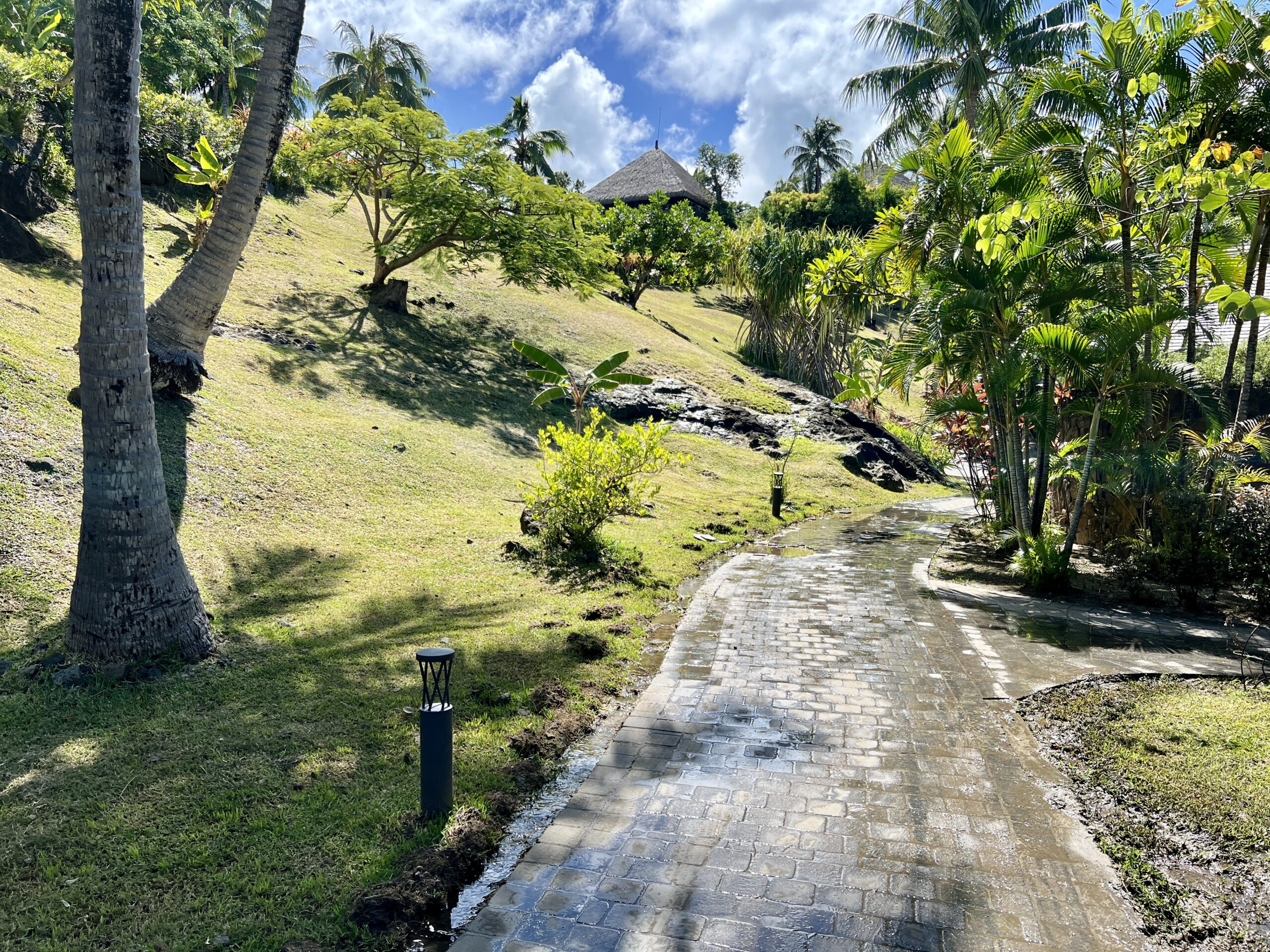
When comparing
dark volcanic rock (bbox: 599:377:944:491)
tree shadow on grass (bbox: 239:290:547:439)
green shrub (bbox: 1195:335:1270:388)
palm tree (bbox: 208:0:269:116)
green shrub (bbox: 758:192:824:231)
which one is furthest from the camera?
green shrub (bbox: 758:192:824:231)

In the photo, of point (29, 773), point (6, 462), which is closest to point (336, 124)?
point (6, 462)

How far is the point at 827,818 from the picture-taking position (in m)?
4.34

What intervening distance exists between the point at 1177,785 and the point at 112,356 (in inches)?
299

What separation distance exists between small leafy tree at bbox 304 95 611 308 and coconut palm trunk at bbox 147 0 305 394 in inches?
459

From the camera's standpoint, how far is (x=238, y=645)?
20.3 ft

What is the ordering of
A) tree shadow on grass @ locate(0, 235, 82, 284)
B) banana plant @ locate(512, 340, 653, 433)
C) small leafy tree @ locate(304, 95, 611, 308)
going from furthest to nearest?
small leafy tree @ locate(304, 95, 611, 308) → tree shadow on grass @ locate(0, 235, 82, 284) → banana plant @ locate(512, 340, 653, 433)

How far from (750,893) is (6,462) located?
26.3ft

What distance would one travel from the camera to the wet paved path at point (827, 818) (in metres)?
3.44

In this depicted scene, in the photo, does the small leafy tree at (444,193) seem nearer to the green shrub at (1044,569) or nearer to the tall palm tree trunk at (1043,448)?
the tall palm tree trunk at (1043,448)

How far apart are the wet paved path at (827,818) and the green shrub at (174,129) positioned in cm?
2271

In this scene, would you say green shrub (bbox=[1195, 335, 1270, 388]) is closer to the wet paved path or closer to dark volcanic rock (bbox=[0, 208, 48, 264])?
the wet paved path

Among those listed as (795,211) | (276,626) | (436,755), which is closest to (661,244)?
(795,211)

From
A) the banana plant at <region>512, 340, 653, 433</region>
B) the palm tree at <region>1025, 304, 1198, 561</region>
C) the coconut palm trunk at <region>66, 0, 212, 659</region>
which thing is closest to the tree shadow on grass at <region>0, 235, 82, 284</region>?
the banana plant at <region>512, 340, 653, 433</region>

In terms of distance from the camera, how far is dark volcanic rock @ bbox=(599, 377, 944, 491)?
23.2 meters
